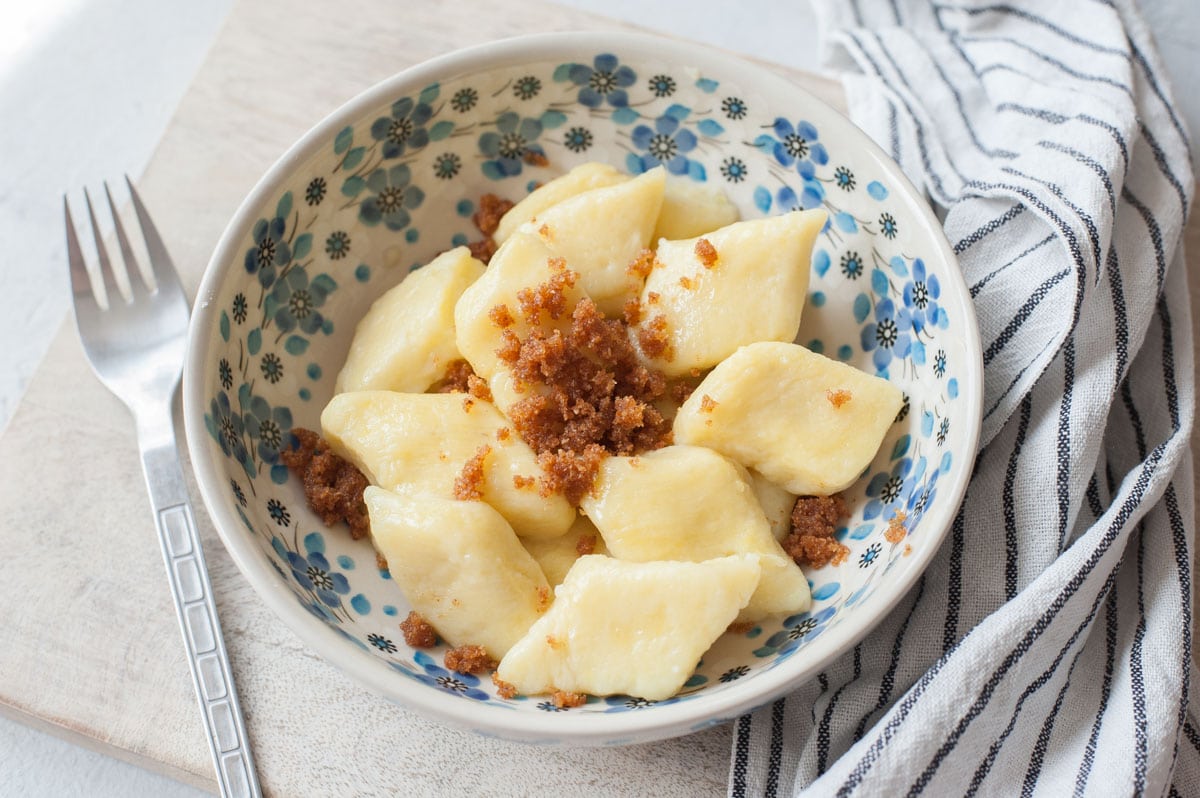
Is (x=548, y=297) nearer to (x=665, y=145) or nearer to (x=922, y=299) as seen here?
(x=665, y=145)

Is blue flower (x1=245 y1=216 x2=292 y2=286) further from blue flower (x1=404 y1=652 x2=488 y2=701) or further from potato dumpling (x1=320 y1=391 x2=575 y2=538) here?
blue flower (x1=404 y1=652 x2=488 y2=701)

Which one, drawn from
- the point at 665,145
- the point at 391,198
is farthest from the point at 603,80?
the point at 391,198

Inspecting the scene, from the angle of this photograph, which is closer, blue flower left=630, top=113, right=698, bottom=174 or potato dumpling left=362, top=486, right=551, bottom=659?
potato dumpling left=362, top=486, right=551, bottom=659

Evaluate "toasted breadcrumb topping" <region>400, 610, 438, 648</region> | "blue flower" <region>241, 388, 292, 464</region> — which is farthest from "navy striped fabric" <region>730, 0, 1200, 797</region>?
"blue flower" <region>241, 388, 292, 464</region>

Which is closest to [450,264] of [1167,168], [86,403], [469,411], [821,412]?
[469,411]

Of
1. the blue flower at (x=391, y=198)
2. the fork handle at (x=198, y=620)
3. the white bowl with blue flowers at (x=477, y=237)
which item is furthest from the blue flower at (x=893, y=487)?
the fork handle at (x=198, y=620)

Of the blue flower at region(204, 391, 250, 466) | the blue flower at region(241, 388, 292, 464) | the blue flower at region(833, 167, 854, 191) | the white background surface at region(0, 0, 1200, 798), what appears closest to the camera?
the blue flower at region(204, 391, 250, 466)
